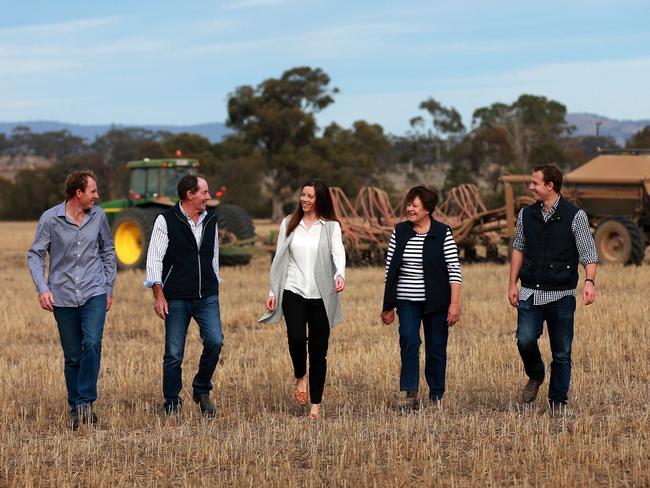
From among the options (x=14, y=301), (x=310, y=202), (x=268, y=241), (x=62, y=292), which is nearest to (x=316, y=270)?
(x=310, y=202)

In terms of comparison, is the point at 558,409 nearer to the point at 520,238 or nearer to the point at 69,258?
the point at 520,238

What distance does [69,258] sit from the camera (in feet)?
23.9

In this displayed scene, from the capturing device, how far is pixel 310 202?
7375mm

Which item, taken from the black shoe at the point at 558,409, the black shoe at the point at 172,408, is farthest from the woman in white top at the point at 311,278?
the black shoe at the point at 558,409

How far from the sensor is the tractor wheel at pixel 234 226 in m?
20.7

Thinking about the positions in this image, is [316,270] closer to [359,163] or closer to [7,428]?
[7,428]

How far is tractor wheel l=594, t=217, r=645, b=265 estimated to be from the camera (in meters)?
17.9

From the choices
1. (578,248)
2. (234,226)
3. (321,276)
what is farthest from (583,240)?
(234,226)

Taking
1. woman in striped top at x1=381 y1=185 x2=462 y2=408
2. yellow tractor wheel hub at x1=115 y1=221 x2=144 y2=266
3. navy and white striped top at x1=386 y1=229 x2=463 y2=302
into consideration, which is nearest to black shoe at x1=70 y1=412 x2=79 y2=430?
woman in striped top at x1=381 y1=185 x2=462 y2=408

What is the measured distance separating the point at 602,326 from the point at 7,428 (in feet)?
20.5

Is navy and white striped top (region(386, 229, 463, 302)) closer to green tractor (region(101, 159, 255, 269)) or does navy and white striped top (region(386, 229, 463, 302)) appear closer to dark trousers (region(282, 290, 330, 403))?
dark trousers (region(282, 290, 330, 403))

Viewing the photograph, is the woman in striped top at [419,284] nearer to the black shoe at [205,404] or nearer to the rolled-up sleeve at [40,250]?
the black shoe at [205,404]

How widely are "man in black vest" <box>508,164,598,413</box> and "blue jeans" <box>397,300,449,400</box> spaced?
52 centimetres

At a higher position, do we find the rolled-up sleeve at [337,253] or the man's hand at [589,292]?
the rolled-up sleeve at [337,253]
